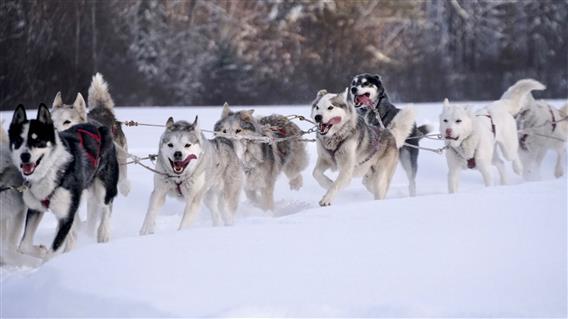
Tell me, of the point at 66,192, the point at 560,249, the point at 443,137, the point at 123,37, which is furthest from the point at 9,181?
the point at 123,37

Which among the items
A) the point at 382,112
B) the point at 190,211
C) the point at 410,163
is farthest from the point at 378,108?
the point at 190,211

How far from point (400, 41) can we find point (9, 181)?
2173 cm

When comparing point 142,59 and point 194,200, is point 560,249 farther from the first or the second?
point 142,59

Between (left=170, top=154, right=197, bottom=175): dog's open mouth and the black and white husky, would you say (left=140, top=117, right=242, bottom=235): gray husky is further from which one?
the black and white husky

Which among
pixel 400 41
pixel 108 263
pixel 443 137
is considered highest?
pixel 108 263

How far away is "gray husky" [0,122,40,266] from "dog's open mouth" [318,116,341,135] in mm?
2292

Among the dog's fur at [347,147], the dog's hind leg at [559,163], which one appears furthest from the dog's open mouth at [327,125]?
the dog's hind leg at [559,163]

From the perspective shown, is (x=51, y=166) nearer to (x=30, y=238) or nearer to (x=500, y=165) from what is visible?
(x=30, y=238)

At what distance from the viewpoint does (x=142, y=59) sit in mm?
22719

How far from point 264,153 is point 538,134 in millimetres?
3480

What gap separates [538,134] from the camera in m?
9.12

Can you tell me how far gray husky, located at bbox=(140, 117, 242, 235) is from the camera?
545 centimetres

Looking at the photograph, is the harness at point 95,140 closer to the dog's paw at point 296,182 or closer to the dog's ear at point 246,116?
the dog's ear at point 246,116

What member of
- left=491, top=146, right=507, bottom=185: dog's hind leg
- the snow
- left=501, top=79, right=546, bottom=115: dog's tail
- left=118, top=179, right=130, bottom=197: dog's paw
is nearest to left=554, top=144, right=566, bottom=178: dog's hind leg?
left=501, top=79, right=546, bottom=115: dog's tail
